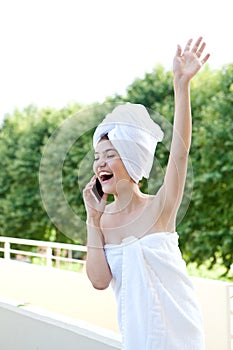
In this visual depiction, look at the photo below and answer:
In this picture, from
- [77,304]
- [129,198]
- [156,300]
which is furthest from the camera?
[77,304]

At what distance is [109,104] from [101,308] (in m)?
2.52

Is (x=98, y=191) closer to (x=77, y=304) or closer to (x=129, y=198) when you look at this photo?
(x=129, y=198)

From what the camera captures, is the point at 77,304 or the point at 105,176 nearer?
the point at 105,176

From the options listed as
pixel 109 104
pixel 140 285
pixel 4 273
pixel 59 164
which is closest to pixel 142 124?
pixel 109 104

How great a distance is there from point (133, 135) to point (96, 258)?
0.32 m

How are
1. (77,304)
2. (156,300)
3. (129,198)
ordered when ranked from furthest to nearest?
(77,304) < (129,198) < (156,300)

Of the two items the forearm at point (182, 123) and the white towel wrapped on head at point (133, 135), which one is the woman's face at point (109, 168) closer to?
the white towel wrapped on head at point (133, 135)

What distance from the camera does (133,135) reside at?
156 cm

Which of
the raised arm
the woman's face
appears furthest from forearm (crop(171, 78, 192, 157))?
the woman's face

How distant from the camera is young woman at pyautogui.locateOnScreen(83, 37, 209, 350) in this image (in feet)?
4.96

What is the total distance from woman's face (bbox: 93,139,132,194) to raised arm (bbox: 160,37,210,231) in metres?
0.12

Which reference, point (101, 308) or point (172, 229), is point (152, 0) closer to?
point (101, 308)

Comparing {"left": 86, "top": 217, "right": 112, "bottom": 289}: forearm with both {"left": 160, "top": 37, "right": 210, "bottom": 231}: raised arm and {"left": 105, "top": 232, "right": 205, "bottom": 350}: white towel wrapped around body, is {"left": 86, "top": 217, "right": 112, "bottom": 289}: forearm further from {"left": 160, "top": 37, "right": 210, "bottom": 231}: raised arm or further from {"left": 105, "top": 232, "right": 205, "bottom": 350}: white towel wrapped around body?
{"left": 160, "top": 37, "right": 210, "bottom": 231}: raised arm

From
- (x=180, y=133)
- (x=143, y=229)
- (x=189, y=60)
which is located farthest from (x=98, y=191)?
(x=189, y=60)
